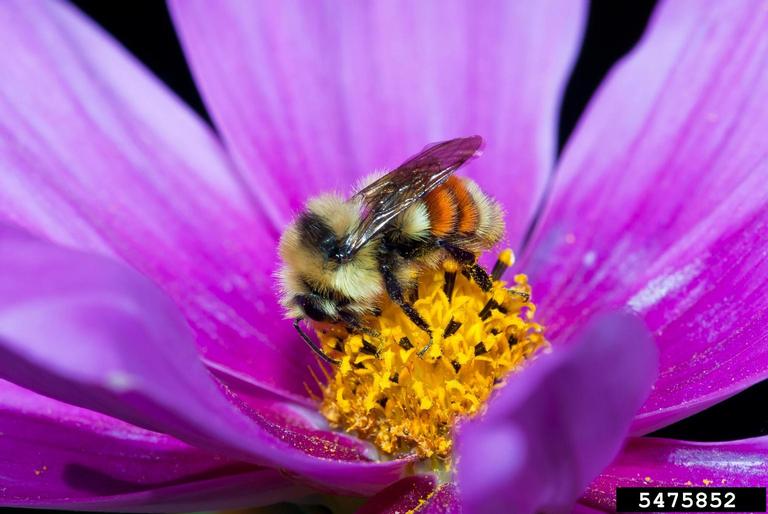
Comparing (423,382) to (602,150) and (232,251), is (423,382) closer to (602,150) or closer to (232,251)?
(232,251)

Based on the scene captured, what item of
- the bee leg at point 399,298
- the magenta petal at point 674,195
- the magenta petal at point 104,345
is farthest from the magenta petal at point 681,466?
the magenta petal at point 104,345

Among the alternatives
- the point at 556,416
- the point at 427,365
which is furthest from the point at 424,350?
the point at 556,416

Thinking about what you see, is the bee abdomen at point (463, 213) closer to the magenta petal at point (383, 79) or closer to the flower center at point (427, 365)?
the flower center at point (427, 365)

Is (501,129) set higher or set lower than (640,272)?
higher

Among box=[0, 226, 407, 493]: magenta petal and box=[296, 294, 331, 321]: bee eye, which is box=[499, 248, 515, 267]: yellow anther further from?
box=[0, 226, 407, 493]: magenta petal

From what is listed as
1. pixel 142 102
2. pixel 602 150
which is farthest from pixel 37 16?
pixel 602 150
